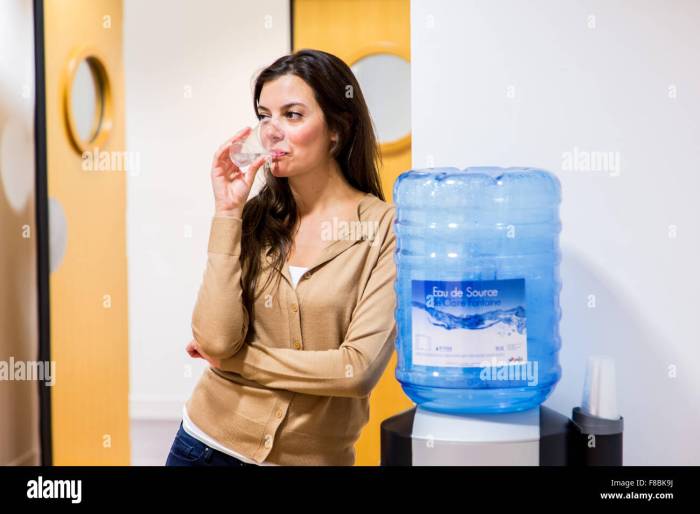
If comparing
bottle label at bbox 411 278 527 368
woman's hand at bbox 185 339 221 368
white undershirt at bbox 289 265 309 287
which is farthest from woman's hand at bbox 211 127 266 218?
bottle label at bbox 411 278 527 368

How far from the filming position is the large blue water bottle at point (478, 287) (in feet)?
3.52

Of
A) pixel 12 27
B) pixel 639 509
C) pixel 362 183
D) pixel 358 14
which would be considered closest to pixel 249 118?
pixel 358 14

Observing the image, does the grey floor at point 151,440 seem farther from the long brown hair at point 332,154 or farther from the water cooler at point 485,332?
the water cooler at point 485,332

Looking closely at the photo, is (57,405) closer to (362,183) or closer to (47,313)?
(47,313)

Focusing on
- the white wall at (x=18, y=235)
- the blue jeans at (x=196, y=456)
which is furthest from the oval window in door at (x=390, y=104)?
the blue jeans at (x=196, y=456)

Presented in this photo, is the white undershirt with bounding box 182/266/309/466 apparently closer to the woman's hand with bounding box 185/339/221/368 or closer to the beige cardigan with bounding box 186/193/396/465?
the beige cardigan with bounding box 186/193/396/465

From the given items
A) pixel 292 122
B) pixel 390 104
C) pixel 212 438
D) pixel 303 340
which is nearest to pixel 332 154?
pixel 292 122

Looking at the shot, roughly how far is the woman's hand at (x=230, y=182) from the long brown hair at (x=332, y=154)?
0.29ft

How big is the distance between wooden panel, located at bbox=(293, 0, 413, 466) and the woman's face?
3.06ft

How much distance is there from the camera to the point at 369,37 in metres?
2.21

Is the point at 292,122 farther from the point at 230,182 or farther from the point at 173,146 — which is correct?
the point at 173,146

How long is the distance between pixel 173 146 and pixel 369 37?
86cm

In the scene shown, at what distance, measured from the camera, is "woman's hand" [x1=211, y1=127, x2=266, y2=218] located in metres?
1.28

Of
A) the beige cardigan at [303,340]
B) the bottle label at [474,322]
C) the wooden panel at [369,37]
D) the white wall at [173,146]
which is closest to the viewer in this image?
the bottle label at [474,322]
